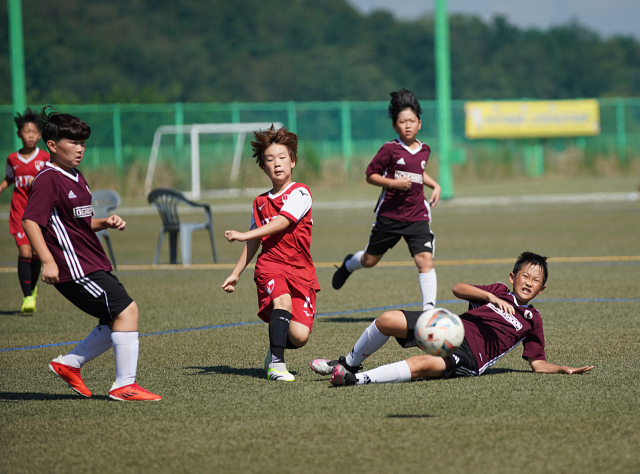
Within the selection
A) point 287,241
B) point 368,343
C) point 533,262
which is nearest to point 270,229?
point 287,241

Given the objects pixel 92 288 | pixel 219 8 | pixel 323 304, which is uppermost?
pixel 219 8

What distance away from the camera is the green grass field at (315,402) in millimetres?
3666

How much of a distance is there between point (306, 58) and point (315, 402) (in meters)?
46.7

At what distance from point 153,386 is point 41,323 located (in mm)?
2896

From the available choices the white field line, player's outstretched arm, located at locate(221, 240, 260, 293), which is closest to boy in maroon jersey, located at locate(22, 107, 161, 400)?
player's outstretched arm, located at locate(221, 240, 260, 293)

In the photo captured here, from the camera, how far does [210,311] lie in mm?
8023

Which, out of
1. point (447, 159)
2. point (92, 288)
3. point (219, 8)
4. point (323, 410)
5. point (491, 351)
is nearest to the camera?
point (323, 410)

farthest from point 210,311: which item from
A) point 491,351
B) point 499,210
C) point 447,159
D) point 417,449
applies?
point 447,159

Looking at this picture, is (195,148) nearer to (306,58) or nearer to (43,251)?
(306,58)

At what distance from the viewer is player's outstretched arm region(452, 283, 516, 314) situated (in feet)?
15.7

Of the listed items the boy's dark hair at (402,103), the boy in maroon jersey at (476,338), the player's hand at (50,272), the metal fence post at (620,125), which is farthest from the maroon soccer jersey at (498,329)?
the metal fence post at (620,125)

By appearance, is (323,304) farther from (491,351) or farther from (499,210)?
(499,210)

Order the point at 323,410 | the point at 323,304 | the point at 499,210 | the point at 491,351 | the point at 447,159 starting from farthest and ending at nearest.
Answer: the point at 447,159, the point at 499,210, the point at 323,304, the point at 491,351, the point at 323,410

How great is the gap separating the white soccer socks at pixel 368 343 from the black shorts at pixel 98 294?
1392 millimetres
